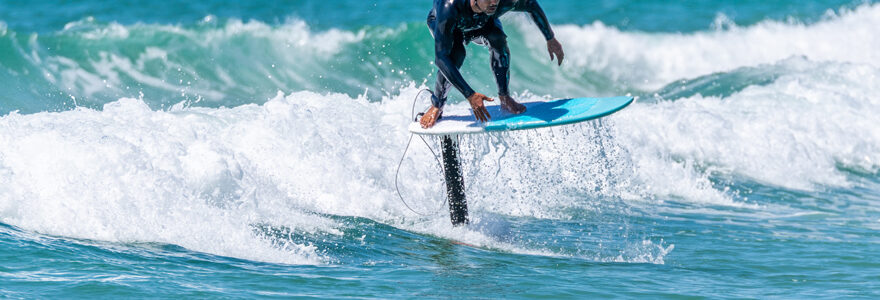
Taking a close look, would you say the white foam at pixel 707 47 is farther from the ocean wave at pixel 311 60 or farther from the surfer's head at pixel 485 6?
the surfer's head at pixel 485 6

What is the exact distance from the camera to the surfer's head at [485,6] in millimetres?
5973

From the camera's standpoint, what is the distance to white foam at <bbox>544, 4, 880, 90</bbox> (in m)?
19.8

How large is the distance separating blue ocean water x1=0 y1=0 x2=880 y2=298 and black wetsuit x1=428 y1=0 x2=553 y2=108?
0.82 metres

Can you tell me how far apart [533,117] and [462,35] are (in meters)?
0.76

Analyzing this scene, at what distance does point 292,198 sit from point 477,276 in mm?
2690

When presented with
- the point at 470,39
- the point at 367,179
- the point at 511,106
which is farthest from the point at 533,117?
the point at 367,179

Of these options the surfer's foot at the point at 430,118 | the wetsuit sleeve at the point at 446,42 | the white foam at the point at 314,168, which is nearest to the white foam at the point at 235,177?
the white foam at the point at 314,168

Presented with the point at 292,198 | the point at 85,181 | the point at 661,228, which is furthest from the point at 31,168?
the point at 661,228

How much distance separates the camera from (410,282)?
5469 mm

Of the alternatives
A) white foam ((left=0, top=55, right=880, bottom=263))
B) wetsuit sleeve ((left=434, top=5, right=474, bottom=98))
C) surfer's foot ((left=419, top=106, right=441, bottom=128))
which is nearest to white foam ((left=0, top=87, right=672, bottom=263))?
white foam ((left=0, top=55, right=880, bottom=263))

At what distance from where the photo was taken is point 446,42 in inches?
239

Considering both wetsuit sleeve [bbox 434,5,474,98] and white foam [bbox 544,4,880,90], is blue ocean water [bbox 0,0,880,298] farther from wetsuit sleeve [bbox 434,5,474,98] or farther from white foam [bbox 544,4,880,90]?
white foam [bbox 544,4,880,90]

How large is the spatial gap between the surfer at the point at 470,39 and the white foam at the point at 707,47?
12963 mm

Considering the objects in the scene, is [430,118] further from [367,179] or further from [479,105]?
[367,179]
